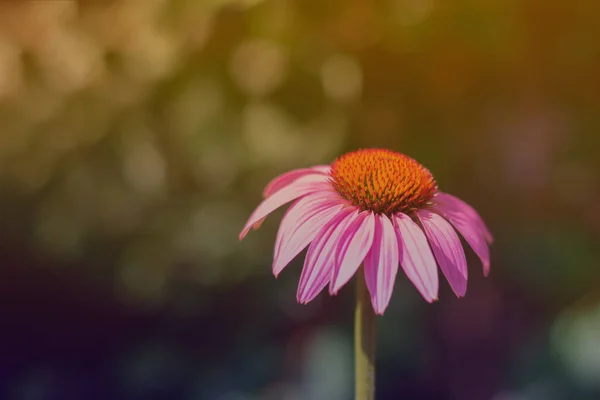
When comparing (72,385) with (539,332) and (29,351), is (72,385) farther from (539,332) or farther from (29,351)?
(539,332)

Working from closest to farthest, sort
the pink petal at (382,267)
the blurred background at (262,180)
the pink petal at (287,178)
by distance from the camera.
Result: the pink petal at (382,267) → the pink petal at (287,178) → the blurred background at (262,180)

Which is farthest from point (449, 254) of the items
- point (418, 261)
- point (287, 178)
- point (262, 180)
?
point (262, 180)

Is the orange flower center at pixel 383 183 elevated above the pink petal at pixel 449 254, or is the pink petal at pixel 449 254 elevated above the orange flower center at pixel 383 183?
the orange flower center at pixel 383 183

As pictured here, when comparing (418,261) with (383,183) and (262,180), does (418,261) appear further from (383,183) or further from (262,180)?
(262,180)

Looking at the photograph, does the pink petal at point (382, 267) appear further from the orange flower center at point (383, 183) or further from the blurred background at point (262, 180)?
the blurred background at point (262, 180)

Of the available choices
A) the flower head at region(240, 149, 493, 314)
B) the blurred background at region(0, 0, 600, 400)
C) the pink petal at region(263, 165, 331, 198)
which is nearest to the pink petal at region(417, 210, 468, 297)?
the flower head at region(240, 149, 493, 314)

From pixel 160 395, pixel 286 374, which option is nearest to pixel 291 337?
pixel 286 374

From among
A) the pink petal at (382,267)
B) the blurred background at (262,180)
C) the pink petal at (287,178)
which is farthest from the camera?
the blurred background at (262,180)

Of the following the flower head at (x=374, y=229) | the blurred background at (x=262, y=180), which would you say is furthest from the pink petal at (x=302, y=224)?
the blurred background at (x=262, y=180)
